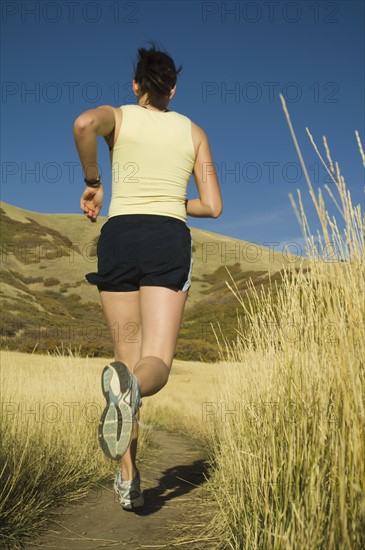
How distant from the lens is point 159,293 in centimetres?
267

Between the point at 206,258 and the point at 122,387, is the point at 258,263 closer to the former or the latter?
the point at 206,258

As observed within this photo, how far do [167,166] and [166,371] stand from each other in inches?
40.2

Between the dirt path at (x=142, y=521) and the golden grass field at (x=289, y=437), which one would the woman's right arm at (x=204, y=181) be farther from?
the dirt path at (x=142, y=521)

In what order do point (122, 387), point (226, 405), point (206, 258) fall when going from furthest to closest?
point (206, 258), point (226, 405), point (122, 387)

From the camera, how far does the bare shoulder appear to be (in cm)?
291

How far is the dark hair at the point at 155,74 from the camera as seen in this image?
9.53 feet

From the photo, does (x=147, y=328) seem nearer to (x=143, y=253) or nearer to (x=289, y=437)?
(x=143, y=253)

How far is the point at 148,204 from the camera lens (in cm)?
278

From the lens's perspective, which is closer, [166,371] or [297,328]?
[166,371]

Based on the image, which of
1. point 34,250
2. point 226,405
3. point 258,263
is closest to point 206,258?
point 258,263

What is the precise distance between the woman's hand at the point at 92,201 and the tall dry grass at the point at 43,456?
138 centimetres

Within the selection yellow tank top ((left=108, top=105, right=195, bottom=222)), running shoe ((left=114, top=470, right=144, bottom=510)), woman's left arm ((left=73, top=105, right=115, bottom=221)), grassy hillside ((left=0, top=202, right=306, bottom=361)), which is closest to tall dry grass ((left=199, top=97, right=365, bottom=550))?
running shoe ((left=114, top=470, right=144, bottom=510))

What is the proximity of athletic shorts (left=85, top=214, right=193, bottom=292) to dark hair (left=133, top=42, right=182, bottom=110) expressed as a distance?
0.68 metres

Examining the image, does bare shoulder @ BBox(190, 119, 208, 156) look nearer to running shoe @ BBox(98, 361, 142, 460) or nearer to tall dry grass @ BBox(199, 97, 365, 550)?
tall dry grass @ BBox(199, 97, 365, 550)
